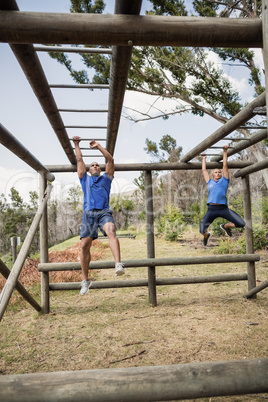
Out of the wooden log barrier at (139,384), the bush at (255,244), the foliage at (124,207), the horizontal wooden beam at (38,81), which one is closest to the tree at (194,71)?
the bush at (255,244)

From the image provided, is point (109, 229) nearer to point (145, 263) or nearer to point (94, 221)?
point (94, 221)

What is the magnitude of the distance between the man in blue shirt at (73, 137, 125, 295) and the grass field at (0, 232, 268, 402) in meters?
0.71

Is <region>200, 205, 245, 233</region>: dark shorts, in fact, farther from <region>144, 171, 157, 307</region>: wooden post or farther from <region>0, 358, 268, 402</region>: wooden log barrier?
<region>0, 358, 268, 402</region>: wooden log barrier

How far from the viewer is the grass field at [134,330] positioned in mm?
3027

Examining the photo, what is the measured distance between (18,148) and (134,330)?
256 centimetres

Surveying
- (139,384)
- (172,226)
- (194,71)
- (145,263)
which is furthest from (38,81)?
(172,226)

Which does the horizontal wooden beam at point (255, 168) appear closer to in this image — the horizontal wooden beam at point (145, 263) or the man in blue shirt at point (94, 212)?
the horizontal wooden beam at point (145, 263)

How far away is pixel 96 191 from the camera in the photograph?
142 inches

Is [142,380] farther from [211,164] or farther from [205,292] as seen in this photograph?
[205,292]

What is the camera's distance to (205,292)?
5.47 meters

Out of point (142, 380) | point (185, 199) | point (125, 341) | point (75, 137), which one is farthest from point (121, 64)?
point (185, 199)

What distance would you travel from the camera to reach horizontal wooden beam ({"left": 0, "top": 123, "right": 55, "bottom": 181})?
8.26 feet

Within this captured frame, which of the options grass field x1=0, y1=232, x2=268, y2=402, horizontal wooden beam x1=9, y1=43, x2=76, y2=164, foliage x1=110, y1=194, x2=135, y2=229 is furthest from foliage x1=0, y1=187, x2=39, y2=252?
horizontal wooden beam x1=9, y1=43, x2=76, y2=164

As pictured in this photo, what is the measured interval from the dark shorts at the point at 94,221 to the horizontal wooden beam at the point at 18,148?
0.93 meters
